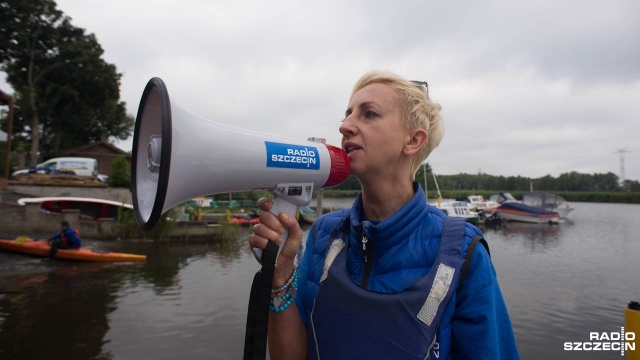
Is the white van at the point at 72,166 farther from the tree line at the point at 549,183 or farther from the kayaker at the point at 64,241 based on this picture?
the tree line at the point at 549,183

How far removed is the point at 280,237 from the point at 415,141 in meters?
0.70

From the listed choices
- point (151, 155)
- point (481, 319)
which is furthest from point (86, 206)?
point (481, 319)

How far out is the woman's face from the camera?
1523 mm

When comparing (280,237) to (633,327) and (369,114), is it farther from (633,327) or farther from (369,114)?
(633,327)

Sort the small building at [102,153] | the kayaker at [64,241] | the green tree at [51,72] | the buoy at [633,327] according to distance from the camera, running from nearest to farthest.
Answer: the buoy at [633,327], the kayaker at [64,241], the green tree at [51,72], the small building at [102,153]

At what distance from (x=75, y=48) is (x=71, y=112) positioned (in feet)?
17.1

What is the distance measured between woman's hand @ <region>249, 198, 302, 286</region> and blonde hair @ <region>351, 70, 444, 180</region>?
0.62 meters

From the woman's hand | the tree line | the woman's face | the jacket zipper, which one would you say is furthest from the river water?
the tree line

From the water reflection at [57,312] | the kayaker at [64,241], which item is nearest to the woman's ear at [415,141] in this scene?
the water reflection at [57,312]

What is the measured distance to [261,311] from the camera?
1.43 metres

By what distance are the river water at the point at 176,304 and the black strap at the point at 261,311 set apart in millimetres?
6219

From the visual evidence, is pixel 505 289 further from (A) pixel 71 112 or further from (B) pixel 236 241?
(A) pixel 71 112

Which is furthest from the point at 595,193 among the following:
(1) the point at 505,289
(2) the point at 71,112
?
(2) the point at 71,112

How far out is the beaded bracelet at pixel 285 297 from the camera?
150 cm
